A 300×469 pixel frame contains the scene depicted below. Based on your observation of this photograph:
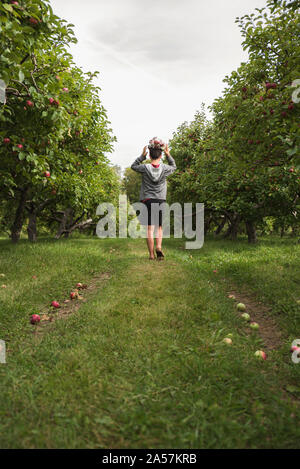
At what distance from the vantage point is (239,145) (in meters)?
5.33

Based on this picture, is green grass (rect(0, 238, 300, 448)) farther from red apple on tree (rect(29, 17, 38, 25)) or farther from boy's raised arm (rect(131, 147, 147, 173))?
red apple on tree (rect(29, 17, 38, 25))

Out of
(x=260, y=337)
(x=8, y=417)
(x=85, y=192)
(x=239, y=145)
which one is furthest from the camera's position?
(x=85, y=192)

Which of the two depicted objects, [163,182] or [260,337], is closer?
[260,337]

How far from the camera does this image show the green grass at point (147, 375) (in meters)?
1.85

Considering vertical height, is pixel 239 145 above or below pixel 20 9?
below

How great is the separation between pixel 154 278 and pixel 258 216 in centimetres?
828

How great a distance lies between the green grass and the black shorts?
1854 millimetres

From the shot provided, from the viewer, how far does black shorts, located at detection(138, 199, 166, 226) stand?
20.3ft

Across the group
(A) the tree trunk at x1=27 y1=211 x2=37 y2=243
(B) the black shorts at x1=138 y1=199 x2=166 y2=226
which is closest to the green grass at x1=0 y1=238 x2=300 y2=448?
(B) the black shorts at x1=138 y1=199 x2=166 y2=226
